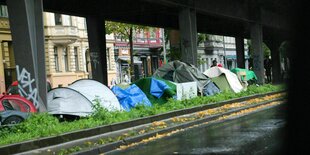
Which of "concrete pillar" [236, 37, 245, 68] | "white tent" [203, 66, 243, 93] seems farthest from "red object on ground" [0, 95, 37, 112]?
"concrete pillar" [236, 37, 245, 68]

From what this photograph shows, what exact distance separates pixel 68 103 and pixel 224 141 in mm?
6436

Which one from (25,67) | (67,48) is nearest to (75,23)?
(67,48)

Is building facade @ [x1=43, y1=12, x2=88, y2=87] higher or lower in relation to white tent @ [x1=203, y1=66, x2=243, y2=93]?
higher

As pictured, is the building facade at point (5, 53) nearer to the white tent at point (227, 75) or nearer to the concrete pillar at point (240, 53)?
the white tent at point (227, 75)

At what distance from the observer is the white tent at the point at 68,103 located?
16047 millimetres

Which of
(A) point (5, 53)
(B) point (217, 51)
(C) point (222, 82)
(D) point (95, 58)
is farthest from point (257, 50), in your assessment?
(B) point (217, 51)

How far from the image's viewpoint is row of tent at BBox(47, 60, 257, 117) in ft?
53.5

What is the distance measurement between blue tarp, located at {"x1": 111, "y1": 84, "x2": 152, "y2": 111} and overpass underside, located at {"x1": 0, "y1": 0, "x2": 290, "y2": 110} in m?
3.62

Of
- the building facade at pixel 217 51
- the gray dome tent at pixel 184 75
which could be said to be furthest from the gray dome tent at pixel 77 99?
the building facade at pixel 217 51

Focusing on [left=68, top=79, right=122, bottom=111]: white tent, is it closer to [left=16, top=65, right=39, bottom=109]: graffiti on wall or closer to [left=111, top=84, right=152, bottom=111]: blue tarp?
[left=111, top=84, right=152, bottom=111]: blue tarp

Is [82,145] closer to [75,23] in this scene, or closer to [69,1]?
[69,1]

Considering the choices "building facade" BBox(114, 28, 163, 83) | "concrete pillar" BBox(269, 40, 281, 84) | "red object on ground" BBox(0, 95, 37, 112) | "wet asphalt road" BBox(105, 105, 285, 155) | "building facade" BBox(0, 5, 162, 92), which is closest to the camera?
"wet asphalt road" BBox(105, 105, 285, 155)

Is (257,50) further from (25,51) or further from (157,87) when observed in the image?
(25,51)

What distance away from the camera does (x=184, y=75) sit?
23.9 m
